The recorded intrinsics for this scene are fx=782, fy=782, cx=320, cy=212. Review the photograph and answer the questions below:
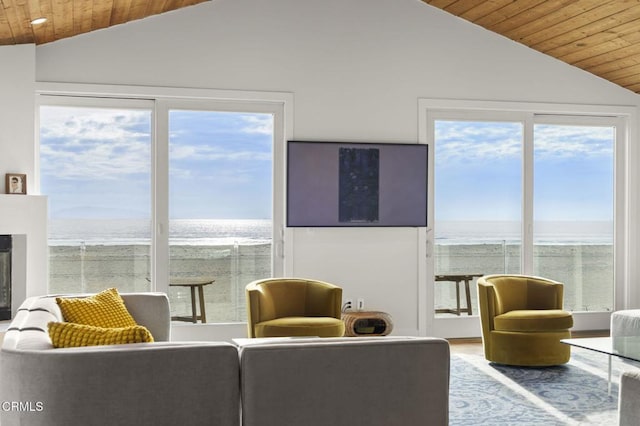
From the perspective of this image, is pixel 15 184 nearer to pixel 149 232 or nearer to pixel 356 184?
pixel 149 232

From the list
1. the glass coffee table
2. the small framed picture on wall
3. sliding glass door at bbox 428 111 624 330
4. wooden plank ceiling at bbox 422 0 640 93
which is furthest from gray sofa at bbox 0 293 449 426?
sliding glass door at bbox 428 111 624 330

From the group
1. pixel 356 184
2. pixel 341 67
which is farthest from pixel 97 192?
pixel 341 67

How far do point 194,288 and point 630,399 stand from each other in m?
4.53

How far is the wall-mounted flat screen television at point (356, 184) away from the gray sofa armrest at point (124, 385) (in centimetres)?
400

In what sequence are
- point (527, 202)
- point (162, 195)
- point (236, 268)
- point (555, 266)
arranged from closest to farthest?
point (162, 195)
point (236, 268)
point (527, 202)
point (555, 266)

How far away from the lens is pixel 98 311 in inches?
163

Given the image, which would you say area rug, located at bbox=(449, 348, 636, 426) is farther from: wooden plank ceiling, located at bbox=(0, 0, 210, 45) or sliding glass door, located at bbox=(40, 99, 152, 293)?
wooden plank ceiling, located at bbox=(0, 0, 210, 45)

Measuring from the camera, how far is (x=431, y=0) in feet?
23.6

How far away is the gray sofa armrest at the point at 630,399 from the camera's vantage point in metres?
2.89

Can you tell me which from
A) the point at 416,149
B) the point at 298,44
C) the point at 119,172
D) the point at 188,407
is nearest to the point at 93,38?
the point at 119,172

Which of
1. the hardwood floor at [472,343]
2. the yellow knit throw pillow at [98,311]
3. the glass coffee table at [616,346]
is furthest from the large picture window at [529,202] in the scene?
the yellow knit throw pillow at [98,311]

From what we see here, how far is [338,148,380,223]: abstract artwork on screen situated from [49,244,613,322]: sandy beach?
782 millimetres

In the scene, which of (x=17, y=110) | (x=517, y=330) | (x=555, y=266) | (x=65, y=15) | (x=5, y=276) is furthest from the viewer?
(x=555, y=266)

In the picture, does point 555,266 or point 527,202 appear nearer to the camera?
point 527,202
